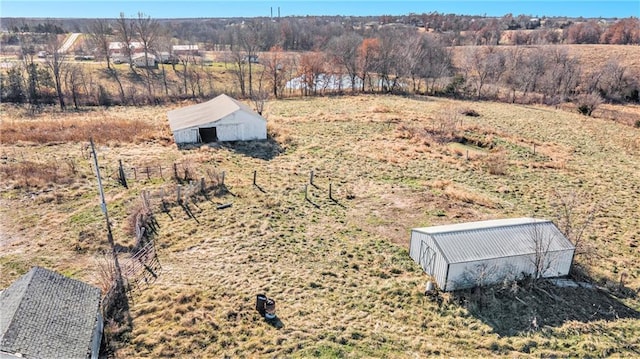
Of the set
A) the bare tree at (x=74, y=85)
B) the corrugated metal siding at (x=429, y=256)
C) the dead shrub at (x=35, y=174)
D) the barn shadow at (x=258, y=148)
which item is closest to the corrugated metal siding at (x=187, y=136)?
the barn shadow at (x=258, y=148)

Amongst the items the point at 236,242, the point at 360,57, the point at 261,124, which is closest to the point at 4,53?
the point at 360,57

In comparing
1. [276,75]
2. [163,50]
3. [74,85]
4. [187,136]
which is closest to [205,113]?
[187,136]

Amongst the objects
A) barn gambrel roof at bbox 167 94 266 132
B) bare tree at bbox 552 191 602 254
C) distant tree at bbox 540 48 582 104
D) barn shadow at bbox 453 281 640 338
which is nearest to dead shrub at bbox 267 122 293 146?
barn gambrel roof at bbox 167 94 266 132

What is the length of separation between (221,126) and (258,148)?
10.6 ft

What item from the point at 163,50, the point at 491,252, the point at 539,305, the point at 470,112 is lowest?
the point at 539,305

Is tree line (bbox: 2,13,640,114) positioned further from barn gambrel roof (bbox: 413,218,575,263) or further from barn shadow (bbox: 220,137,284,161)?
barn gambrel roof (bbox: 413,218,575,263)

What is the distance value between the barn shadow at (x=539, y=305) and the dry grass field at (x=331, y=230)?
0.06 m

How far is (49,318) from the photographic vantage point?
32.9 feet

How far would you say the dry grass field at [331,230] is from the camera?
39.5ft

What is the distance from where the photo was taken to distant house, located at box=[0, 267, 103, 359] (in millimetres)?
9102

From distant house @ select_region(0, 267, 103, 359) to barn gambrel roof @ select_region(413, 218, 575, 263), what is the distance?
35.4ft

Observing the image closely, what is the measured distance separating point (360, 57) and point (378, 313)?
4794 cm

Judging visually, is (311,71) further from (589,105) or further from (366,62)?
(589,105)

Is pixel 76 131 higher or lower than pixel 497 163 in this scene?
higher
